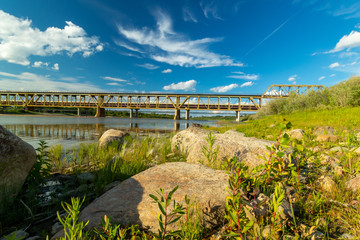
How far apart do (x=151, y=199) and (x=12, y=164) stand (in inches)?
90.8

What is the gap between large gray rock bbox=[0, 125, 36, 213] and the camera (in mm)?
2371

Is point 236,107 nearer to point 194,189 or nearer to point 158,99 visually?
point 158,99

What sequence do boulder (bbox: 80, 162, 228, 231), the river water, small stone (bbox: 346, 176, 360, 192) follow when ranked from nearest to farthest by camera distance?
boulder (bbox: 80, 162, 228, 231), small stone (bbox: 346, 176, 360, 192), the river water

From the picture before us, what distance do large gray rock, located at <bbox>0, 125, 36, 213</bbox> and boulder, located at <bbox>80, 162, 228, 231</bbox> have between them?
1528 mm

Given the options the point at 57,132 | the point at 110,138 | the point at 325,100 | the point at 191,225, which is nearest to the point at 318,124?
the point at 191,225

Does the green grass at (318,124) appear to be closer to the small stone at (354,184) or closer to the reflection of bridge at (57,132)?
the small stone at (354,184)

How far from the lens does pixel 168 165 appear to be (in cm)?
270

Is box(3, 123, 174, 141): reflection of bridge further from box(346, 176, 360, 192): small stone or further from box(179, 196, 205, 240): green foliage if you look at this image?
box(346, 176, 360, 192): small stone

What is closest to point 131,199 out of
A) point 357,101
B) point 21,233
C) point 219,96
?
point 21,233

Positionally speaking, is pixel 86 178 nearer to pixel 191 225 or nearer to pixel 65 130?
pixel 191 225

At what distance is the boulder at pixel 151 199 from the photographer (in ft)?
5.79

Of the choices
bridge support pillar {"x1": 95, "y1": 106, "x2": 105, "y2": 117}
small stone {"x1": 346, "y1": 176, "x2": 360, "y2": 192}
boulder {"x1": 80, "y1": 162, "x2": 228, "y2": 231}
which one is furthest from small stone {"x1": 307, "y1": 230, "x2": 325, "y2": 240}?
bridge support pillar {"x1": 95, "y1": 106, "x2": 105, "y2": 117}

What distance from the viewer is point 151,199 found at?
1.93 meters

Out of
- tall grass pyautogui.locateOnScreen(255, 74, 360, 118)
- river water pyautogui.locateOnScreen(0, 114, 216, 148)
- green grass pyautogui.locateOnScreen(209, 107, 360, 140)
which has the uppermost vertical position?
tall grass pyautogui.locateOnScreen(255, 74, 360, 118)
